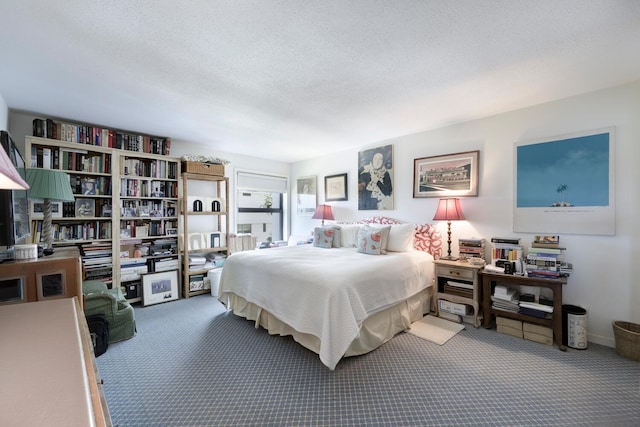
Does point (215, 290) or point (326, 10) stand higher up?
point (326, 10)

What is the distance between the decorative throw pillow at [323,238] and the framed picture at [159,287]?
208 centimetres

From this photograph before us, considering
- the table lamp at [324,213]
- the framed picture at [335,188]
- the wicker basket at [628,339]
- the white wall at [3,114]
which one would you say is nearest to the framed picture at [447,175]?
the framed picture at [335,188]

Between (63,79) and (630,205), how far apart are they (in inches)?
197

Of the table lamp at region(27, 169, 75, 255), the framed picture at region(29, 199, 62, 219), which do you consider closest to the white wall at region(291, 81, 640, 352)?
the table lamp at region(27, 169, 75, 255)

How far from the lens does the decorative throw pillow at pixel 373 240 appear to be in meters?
3.12

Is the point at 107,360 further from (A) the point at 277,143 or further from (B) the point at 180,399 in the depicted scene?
(A) the point at 277,143

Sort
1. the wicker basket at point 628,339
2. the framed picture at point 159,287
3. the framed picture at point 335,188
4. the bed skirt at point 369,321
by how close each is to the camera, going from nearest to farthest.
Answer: the wicker basket at point 628,339 < the bed skirt at point 369,321 < the framed picture at point 159,287 < the framed picture at point 335,188

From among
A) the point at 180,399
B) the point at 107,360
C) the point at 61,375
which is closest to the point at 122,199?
the point at 107,360

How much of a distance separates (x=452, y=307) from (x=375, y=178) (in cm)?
210

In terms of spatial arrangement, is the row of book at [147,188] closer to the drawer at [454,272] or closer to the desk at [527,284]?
the drawer at [454,272]

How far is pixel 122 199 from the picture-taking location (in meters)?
3.42

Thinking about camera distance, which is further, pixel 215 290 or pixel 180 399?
pixel 215 290

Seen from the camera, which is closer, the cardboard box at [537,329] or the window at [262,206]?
the cardboard box at [537,329]

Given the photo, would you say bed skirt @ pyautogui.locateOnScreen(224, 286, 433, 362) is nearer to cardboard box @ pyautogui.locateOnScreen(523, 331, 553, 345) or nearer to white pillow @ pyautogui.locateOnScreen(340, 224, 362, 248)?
cardboard box @ pyautogui.locateOnScreen(523, 331, 553, 345)
